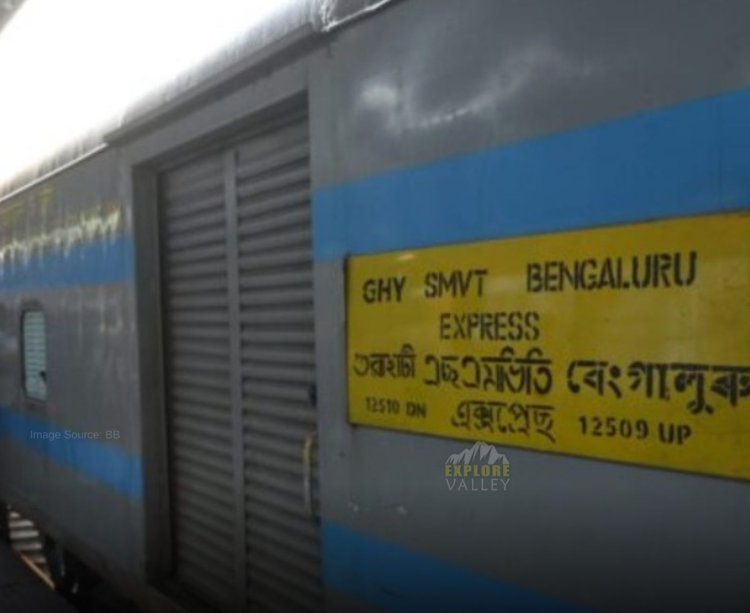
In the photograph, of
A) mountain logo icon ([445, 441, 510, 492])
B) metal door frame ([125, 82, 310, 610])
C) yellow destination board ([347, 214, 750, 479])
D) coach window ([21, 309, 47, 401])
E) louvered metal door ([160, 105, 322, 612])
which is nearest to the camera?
yellow destination board ([347, 214, 750, 479])

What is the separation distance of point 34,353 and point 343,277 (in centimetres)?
372

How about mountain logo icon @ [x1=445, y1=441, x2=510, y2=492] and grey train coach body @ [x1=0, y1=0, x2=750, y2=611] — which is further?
mountain logo icon @ [x1=445, y1=441, x2=510, y2=492]

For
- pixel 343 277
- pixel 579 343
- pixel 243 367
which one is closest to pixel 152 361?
pixel 243 367

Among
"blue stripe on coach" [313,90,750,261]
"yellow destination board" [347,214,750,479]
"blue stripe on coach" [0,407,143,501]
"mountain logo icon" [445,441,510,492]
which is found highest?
"blue stripe on coach" [313,90,750,261]

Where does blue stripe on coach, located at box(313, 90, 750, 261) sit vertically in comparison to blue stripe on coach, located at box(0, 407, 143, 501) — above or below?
above

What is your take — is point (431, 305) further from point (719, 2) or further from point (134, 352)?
point (134, 352)

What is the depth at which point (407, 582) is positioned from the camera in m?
2.09

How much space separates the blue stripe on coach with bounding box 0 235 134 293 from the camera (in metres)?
3.74

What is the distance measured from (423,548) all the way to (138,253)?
220cm

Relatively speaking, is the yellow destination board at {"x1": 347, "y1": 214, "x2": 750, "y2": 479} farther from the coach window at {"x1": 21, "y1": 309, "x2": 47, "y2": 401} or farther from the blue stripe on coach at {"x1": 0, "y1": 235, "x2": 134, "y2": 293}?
the coach window at {"x1": 21, "y1": 309, "x2": 47, "y2": 401}

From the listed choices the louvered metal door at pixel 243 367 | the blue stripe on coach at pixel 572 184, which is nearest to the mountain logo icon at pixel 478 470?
the blue stripe on coach at pixel 572 184

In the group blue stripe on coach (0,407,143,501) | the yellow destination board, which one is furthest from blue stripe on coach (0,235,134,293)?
the yellow destination board

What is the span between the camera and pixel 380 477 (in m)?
2.16

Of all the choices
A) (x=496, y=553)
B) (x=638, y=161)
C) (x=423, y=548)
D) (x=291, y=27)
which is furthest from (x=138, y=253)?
(x=638, y=161)
